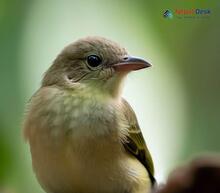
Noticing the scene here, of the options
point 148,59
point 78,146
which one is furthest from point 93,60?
point 148,59

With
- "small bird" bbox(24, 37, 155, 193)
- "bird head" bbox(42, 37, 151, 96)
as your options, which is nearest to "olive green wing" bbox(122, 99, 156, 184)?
"small bird" bbox(24, 37, 155, 193)

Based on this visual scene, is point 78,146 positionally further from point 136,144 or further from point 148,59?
point 148,59

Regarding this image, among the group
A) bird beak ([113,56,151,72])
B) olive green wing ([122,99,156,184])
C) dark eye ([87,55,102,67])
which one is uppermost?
dark eye ([87,55,102,67])

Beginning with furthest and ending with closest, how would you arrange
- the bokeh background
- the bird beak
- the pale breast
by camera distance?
the bokeh background < the bird beak < the pale breast

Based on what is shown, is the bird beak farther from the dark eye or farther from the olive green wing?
the olive green wing

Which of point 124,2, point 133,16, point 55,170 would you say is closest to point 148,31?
point 133,16

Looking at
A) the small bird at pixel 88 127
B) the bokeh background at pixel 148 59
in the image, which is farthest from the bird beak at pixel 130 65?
the bokeh background at pixel 148 59
